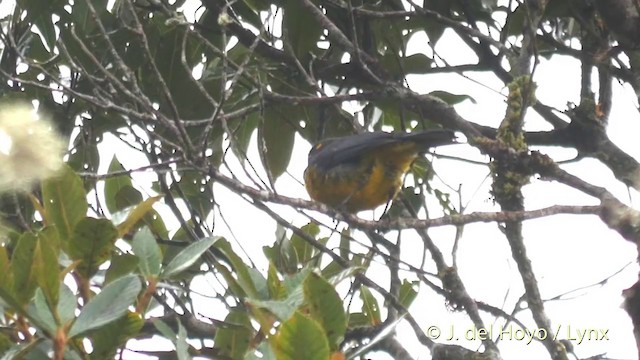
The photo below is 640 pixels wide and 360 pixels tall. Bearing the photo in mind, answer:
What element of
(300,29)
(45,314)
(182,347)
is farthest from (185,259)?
(300,29)

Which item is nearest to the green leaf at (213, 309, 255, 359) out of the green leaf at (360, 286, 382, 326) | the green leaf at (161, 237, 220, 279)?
the green leaf at (161, 237, 220, 279)

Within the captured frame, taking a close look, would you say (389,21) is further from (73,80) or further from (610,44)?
(73,80)

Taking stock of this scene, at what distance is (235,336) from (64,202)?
0.47m

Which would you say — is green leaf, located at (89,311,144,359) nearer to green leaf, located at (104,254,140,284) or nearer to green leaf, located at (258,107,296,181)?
green leaf, located at (104,254,140,284)

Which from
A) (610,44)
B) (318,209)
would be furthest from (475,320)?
(610,44)

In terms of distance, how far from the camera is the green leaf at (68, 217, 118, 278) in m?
1.72

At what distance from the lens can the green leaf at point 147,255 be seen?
5.71 ft

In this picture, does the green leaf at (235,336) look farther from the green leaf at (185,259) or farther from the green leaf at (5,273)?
the green leaf at (5,273)

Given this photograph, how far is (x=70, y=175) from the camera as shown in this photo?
184 centimetres

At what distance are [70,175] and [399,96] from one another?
142 cm

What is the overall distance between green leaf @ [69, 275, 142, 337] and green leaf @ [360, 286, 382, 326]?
154 cm

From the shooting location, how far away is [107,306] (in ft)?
4.90

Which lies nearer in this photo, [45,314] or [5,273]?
[45,314]

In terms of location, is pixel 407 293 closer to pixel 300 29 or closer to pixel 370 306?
pixel 370 306
